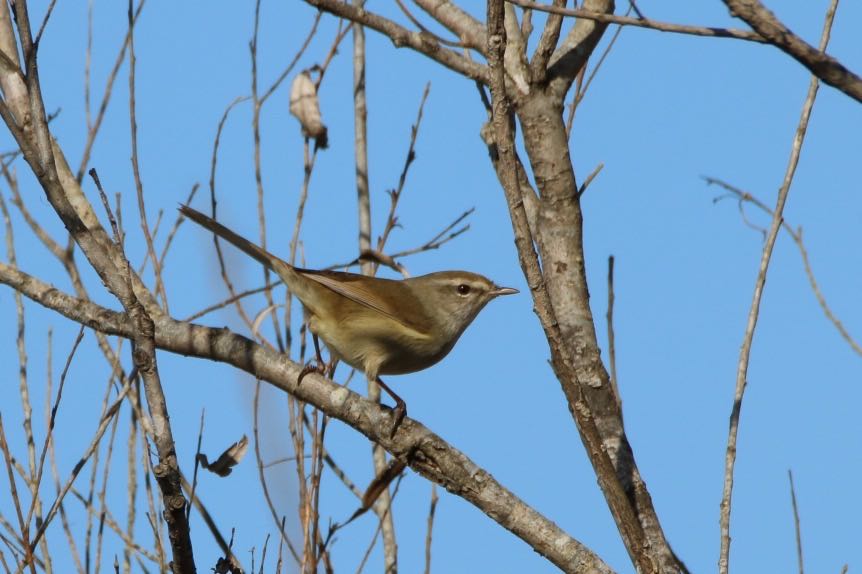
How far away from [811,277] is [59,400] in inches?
130

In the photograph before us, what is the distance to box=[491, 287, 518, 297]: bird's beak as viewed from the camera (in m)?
5.81

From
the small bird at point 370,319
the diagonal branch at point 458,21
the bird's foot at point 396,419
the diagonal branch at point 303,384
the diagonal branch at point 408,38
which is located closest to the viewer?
the diagonal branch at point 303,384

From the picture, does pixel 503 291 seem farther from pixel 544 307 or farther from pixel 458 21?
pixel 544 307

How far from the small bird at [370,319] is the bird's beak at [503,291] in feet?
1.10

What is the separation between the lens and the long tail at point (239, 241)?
15.5ft

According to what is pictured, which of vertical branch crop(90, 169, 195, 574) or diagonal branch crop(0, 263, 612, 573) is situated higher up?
diagonal branch crop(0, 263, 612, 573)

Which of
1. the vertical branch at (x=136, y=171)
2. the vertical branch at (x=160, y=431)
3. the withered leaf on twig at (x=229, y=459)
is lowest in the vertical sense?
the vertical branch at (x=160, y=431)

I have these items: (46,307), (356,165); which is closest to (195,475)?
(46,307)

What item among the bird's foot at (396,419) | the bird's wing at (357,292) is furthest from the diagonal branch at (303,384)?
the bird's wing at (357,292)

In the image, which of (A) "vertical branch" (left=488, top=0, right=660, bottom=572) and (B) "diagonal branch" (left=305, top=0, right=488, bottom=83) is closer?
(A) "vertical branch" (left=488, top=0, right=660, bottom=572)

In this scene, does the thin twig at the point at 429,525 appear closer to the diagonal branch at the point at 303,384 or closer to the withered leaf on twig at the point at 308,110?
the diagonal branch at the point at 303,384

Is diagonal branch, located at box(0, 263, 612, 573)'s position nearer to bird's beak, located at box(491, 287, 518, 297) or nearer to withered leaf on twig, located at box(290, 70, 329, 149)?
withered leaf on twig, located at box(290, 70, 329, 149)

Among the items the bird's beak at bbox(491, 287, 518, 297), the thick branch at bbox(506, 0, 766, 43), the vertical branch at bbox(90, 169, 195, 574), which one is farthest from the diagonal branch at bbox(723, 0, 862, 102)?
the bird's beak at bbox(491, 287, 518, 297)

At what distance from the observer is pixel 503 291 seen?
5.83 meters
